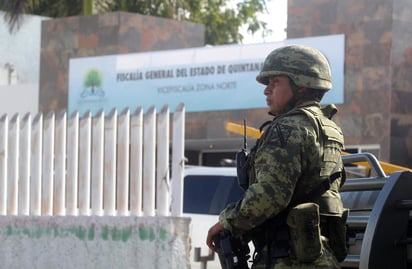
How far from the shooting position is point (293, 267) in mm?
3877

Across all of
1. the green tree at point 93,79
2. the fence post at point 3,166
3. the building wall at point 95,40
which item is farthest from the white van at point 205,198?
the building wall at point 95,40

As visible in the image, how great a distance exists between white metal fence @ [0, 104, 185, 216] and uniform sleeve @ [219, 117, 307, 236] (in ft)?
15.5

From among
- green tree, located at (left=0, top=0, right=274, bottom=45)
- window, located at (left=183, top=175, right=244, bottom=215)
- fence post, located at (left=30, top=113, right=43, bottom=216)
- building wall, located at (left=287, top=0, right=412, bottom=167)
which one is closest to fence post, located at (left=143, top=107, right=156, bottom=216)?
window, located at (left=183, top=175, right=244, bottom=215)

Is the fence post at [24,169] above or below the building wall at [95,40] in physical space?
below

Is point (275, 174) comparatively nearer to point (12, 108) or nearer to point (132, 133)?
point (132, 133)

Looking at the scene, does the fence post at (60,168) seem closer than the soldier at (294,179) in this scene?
No

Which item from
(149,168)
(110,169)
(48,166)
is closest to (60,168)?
(48,166)

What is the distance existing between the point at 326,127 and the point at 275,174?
358mm

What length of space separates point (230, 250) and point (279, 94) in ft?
2.29

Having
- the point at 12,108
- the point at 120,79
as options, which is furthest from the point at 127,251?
the point at 12,108

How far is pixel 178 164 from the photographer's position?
868 centimetres

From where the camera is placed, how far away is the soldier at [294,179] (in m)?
3.82

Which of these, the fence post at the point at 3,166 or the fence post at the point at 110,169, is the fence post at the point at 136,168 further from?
the fence post at the point at 3,166

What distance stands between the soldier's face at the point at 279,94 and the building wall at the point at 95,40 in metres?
16.2
